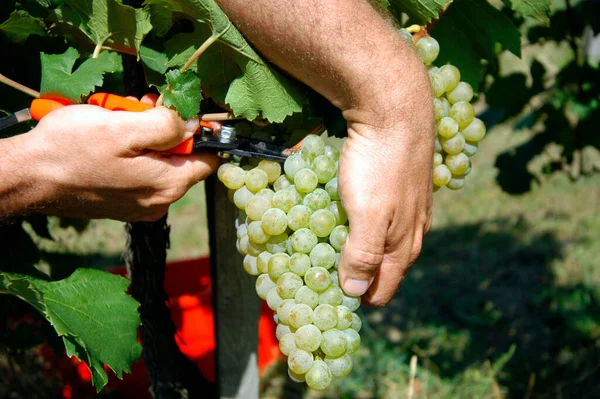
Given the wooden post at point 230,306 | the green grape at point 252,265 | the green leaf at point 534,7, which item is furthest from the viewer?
the wooden post at point 230,306

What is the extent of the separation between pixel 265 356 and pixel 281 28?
196 centimetres

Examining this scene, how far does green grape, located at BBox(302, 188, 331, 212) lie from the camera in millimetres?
1239

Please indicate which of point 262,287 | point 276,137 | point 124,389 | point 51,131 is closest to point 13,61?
point 51,131

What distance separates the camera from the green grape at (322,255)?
123cm

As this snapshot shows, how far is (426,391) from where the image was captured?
2.62 meters

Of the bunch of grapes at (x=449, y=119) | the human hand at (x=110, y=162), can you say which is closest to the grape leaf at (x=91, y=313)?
the human hand at (x=110, y=162)

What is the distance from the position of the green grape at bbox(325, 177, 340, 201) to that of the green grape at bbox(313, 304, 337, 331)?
0.21 metres

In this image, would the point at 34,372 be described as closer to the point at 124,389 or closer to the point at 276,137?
the point at 124,389

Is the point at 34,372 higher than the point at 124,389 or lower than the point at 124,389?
lower

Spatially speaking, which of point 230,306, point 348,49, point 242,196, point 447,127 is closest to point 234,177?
point 242,196

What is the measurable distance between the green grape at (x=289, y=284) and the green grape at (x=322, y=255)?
4cm

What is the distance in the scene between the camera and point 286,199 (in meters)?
1.25

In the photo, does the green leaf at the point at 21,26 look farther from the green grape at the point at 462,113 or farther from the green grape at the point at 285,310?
the green grape at the point at 462,113

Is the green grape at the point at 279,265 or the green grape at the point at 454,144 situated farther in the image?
the green grape at the point at 454,144
